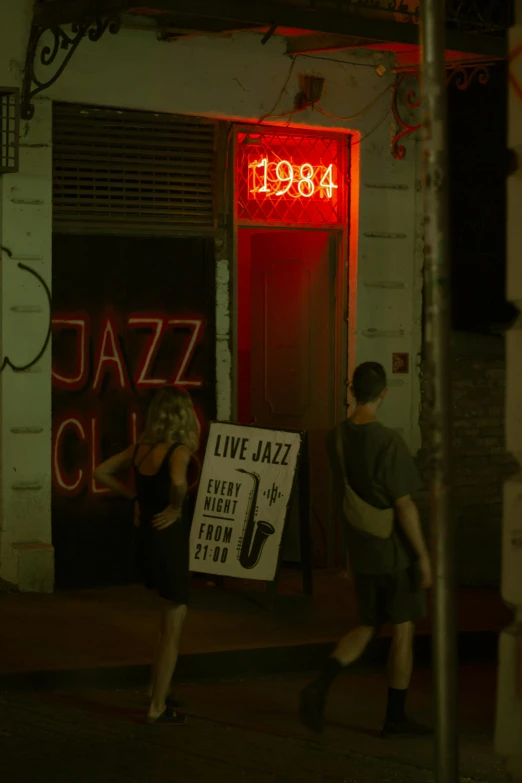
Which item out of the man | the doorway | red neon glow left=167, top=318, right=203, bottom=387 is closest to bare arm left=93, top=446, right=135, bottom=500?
the man

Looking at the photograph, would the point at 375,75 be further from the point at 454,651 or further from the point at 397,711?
the point at 454,651

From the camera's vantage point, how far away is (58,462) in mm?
9836

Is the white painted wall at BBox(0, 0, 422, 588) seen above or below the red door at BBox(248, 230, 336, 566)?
above

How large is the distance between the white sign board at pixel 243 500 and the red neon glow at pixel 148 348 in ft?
3.28

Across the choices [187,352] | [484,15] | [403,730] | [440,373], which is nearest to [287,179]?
[187,352]

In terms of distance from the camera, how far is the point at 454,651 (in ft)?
13.9

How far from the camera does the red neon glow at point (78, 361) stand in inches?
386

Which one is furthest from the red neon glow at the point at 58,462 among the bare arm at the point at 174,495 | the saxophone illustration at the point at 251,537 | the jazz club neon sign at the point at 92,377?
the bare arm at the point at 174,495

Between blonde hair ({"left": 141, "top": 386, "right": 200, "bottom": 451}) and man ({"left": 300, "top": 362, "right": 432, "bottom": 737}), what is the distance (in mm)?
806

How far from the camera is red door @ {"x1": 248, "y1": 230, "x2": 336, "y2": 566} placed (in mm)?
10945

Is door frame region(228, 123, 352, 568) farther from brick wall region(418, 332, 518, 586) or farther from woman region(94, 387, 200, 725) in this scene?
woman region(94, 387, 200, 725)

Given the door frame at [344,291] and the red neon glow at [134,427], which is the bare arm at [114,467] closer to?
the red neon glow at [134,427]

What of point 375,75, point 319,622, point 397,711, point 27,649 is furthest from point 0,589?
point 375,75

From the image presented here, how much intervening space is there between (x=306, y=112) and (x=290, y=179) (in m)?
0.57
